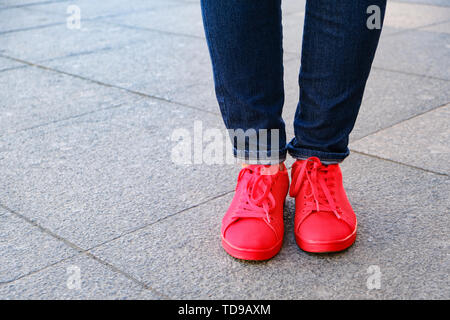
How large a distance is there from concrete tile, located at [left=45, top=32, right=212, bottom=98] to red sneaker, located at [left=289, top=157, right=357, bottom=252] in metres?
1.53

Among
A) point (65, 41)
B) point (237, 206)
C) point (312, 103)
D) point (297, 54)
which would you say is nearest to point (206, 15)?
point (312, 103)

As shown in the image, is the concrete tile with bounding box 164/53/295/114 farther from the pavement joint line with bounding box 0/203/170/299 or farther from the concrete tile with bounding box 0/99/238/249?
the pavement joint line with bounding box 0/203/170/299

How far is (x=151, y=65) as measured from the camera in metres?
3.69

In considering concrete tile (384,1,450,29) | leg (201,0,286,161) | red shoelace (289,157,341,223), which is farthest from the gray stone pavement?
concrete tile (384,1,450,29)

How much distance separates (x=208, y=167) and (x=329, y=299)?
0.92 meters

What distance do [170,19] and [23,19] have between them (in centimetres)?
143

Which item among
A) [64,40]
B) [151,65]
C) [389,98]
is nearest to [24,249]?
Result: [389,98]

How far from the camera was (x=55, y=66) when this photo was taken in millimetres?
3740

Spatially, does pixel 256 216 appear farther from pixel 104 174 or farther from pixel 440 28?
pixel 440 28

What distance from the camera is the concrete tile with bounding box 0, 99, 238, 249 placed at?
185cm

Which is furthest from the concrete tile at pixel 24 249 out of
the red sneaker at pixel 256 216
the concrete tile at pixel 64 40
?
the concrete tile at pixel 64 40

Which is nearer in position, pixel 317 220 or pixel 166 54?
pixel 317 220

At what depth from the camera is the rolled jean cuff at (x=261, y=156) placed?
1699 millimetres
